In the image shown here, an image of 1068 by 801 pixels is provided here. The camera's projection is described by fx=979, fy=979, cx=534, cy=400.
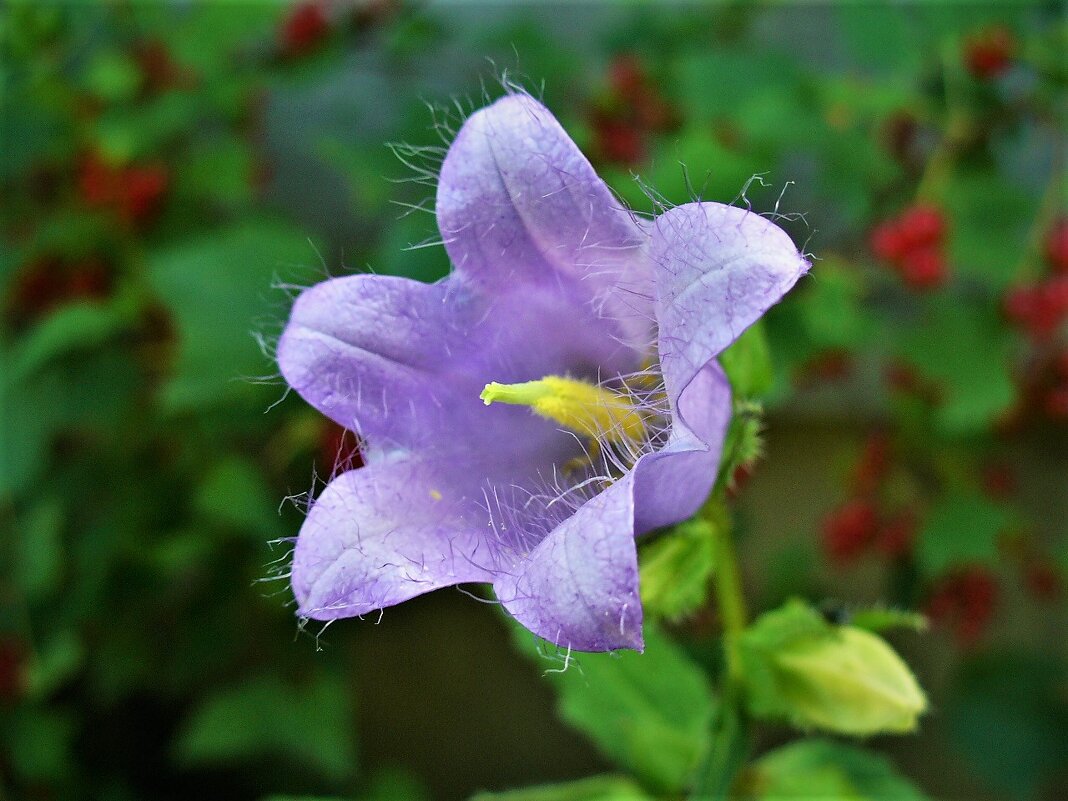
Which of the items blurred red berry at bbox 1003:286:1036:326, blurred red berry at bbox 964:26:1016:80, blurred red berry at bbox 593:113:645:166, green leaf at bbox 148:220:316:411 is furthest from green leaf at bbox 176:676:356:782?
blurred red berry at bbox 964:26:1016:80

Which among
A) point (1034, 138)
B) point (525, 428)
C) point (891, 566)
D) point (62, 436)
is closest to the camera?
point (525, 428)

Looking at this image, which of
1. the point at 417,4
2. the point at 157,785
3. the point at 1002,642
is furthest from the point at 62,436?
the point at 1002,642

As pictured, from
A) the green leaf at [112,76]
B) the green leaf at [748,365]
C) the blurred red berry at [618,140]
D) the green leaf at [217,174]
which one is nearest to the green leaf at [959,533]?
the blurred red berry at [618,140]

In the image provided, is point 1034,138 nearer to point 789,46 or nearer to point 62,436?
point 789,46

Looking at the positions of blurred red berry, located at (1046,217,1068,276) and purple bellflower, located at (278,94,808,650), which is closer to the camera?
purple bellflower, located at (278,94,808,650)

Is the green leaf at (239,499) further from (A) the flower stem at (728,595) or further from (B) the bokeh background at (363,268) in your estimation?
(A) the flower stem at (728,595)

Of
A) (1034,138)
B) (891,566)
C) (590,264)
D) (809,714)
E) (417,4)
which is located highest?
(417,4)

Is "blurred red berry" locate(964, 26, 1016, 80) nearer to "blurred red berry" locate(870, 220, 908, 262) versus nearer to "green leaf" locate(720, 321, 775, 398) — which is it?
"blurred red berry" locate(870, 220, 908, 262)

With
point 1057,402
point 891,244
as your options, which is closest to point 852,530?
point 1057,402
